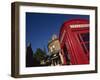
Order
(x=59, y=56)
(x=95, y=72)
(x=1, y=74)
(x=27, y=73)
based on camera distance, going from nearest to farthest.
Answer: (x=1, y=74) → (x=27, y=73) → (x=59, y=56) → (x=95, y=72)

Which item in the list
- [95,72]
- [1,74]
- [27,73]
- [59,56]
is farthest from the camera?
[95,72]

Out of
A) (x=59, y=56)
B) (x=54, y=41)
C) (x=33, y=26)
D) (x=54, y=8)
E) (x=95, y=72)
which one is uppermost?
(x=54, y=8)

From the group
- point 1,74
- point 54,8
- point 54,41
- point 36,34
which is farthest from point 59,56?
point 1,74

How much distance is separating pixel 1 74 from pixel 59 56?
0.51m

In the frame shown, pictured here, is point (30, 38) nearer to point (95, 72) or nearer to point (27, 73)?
point (27, 73)

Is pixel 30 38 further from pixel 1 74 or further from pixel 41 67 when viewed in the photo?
pixel 1 74

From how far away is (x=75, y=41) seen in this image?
2025mm

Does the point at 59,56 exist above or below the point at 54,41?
below

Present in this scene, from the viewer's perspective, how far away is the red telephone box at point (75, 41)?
198cm

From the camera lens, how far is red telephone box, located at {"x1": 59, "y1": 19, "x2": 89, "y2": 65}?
1.98m

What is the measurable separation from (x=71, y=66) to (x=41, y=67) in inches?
10.5

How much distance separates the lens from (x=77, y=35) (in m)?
2.04

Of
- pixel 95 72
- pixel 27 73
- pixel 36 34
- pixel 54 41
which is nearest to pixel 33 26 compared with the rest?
pixel 36 34

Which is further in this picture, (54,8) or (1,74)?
(54,8)
